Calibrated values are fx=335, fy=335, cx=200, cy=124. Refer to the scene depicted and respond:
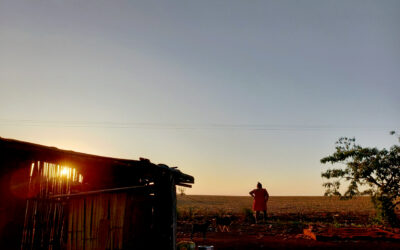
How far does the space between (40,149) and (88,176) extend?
1.95 metres

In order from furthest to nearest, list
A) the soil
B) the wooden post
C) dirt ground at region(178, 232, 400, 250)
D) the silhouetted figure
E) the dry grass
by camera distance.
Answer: the dry grass
the silhouetted figure
the soil
dirt ground at region(178, 232, 400, 250)
the wooden post

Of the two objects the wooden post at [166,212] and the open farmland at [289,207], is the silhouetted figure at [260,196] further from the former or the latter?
the wooden post at [166,212]

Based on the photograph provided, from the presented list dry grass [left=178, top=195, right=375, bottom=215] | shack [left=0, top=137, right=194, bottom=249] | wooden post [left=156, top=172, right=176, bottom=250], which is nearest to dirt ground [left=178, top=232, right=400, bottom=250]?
wooden post [left=156, top=172, right=176, bottom=250]

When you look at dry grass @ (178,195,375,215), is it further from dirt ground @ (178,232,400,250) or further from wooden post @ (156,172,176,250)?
wooden post @ (156,172,176,250)

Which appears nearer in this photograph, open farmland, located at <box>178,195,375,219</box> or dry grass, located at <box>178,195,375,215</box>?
open farmland, located at <box>178,195,375,219</box>

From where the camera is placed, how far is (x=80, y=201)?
7.84 m

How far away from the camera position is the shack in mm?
6883

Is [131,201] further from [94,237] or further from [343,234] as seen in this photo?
[343,234]

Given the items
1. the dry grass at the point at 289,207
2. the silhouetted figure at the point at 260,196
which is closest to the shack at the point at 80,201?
the silhouetted figure at the point at 260,196

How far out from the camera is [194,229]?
1420cm

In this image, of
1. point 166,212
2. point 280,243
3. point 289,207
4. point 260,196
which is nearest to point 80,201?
point 166,212

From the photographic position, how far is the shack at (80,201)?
688 centimetres

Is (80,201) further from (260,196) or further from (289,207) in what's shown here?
(289,207)

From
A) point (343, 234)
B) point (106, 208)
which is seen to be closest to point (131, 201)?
point (106, 208)
